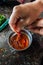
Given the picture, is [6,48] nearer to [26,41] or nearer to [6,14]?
[26,41]

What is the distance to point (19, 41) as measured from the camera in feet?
2.64

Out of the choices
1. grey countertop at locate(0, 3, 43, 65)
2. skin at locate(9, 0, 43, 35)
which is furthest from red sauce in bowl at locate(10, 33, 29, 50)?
skin at locate(9, 0, 43, 35)

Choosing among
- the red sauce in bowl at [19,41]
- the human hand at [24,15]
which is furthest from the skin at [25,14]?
the red sauce in bowl at [19,41]

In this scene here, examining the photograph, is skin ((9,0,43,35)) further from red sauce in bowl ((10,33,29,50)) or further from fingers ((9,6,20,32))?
red sauce in bowl ((10,33,29,50))

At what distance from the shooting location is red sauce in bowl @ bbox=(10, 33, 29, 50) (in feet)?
2.58

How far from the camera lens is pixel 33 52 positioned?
2.59 ft

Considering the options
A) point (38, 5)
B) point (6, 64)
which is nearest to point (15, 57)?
point (6, 64)

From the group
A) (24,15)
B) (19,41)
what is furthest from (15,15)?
(19,41)

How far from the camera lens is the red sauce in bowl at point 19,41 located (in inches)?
31.0

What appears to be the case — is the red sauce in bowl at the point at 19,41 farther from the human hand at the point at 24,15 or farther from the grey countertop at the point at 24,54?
the human hand at the point at 24,15

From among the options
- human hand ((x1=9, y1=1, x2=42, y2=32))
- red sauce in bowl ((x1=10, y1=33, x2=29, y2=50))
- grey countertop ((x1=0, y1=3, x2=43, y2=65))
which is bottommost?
grey countertop ((x1=0, y1=3, x2=43, y2=65))

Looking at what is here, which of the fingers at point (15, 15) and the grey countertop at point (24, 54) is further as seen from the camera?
the grey countertop at point (24, 54)

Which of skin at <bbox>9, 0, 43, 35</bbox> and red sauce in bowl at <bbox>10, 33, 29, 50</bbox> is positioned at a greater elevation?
skin at <bbox>9, 0, 43, 35</bbox>

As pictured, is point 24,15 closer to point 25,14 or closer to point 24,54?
point 25,14
